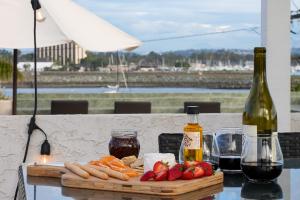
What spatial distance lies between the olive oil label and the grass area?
471cm

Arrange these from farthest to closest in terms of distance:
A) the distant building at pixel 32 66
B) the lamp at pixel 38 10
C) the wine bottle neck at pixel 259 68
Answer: the distant building at pixel 32 66 < the lamp at pixel 38 10 < the wine bottle neck at pixel 259 68

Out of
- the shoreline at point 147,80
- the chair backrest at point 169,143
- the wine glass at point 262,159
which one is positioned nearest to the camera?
the wine glass at point 262,159

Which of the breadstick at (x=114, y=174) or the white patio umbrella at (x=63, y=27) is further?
the white patio umbrella at (x=63, y=27)

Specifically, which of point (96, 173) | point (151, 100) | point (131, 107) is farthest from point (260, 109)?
point (151, 100)

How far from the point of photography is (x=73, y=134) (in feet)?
12.6

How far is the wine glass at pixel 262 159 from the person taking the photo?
1758 mm

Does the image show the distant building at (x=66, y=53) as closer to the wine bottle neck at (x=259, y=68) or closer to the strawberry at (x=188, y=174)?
the wine bottle neck at (x=259, y=68)

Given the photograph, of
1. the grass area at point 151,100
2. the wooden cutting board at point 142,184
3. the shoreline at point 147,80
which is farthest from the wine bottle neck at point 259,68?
the shoreline at point 147,80

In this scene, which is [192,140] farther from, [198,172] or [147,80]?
[147,80]

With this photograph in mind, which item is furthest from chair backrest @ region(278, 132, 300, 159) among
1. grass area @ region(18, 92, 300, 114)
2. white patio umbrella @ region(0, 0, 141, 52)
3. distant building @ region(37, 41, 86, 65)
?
distant building @ region(37, 41, 86, 65)

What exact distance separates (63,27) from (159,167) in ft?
8.28

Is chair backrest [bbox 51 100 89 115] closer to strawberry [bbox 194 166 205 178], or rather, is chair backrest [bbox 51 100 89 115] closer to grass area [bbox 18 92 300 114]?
grass area [bbox 18 92 300 114]

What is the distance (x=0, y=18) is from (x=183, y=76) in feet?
18.2

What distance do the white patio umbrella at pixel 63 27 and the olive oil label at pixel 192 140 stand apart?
219 cm
